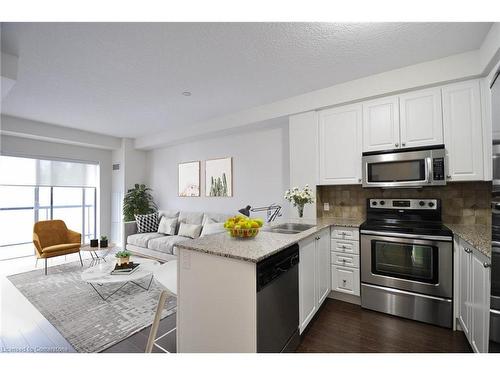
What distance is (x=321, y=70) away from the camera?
2586 millimetres

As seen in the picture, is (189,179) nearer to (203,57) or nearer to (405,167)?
(203,57)

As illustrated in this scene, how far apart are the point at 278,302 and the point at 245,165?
298cm

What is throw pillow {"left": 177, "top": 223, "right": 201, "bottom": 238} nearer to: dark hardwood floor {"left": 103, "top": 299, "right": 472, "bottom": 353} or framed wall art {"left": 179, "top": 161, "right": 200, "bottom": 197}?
framed wall art {"left": 179, "top": 161, "right": 200, "bottom": 197}

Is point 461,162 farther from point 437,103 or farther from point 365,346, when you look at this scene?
point 365,346

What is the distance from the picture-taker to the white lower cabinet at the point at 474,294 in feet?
4.73

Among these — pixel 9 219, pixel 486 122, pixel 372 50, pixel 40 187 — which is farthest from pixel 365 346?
pixel 9 219

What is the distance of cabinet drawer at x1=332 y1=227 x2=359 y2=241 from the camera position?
2572 mm

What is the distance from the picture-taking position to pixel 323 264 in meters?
2.50

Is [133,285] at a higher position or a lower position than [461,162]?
lower

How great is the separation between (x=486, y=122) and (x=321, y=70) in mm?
1661

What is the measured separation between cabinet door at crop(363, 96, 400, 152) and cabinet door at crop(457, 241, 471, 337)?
1.25 m

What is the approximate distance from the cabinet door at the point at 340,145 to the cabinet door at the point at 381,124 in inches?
3.4

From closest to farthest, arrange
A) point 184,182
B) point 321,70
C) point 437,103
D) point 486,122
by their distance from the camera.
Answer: point 486,122, point 437,103, point 321,70, point 184,182

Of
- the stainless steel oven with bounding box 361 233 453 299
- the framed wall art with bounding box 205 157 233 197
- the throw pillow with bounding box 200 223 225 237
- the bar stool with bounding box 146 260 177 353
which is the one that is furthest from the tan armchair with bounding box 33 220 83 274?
the stainless steel oven with bounding box 361 233 453 299
